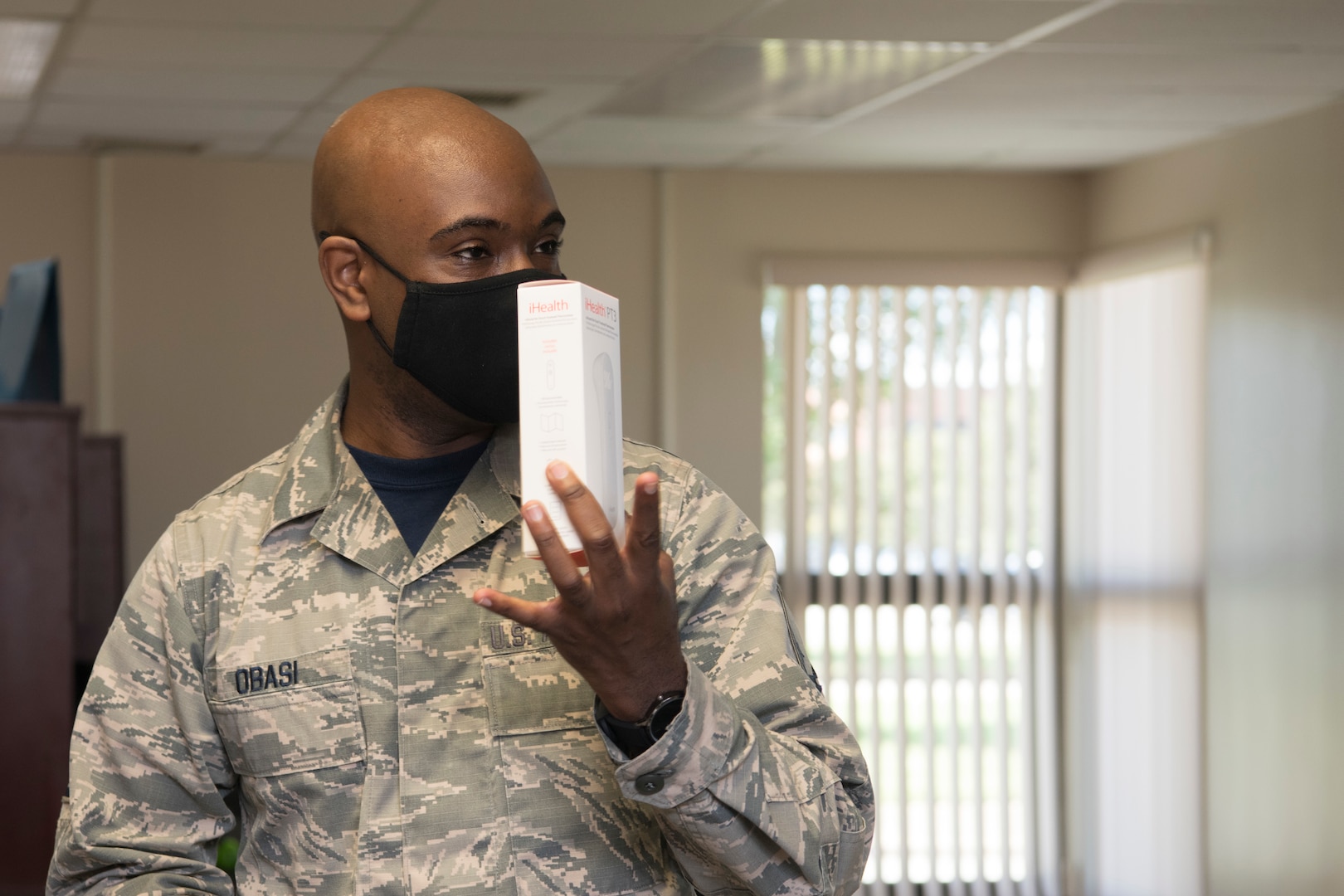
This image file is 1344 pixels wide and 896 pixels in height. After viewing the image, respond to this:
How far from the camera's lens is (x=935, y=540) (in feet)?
19.1

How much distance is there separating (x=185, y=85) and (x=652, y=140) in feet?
5.43

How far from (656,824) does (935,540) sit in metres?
4.73

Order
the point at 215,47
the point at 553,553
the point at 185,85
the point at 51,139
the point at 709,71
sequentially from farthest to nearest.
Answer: the point at 51,139, the point at 185,85, the point at 709,71, the point at 215,47, the point at 553,553

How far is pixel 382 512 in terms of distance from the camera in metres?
1.27

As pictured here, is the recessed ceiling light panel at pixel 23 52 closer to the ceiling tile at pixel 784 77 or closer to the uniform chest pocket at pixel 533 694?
the ceiling tile at pixel 784 77

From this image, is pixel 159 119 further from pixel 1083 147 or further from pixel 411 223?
pixel 411 223

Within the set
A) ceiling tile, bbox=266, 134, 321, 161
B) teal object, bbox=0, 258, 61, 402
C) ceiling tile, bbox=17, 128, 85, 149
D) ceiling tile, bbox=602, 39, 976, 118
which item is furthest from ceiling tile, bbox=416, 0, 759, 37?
ceiling tile, bbox=17, 128, 85, 149

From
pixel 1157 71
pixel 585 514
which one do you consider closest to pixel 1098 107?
pixel 1157 71

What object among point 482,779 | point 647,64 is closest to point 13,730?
point 647,64

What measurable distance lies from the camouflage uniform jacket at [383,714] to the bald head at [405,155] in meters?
0.27

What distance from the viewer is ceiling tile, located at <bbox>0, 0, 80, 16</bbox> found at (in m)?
3.23

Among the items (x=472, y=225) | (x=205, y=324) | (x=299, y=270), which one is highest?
(x=299, y=270)

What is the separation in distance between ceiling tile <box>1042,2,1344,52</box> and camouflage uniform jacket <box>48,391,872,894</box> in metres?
2.55

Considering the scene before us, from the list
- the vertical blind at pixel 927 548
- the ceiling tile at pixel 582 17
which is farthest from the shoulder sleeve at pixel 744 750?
the vertical blind at pixel 927 548
